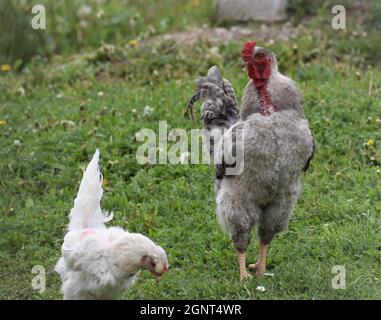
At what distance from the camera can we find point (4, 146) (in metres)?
9.32

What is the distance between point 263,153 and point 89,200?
1.32 m

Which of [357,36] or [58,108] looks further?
[357,36]

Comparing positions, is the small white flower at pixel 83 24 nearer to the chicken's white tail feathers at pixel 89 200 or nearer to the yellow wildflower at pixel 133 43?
the yellow wildflower at pixel 133 43

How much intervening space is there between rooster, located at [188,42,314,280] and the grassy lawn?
47cm

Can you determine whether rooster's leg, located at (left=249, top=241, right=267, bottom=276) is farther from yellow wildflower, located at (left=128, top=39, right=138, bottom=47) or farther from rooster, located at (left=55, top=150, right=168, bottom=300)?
yellow wildflower, located at (left=128, top=39, right=138, bottom=47)

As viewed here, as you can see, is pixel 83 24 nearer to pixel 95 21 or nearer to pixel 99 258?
pixel 95 21

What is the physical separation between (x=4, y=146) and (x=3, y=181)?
70 centimetres

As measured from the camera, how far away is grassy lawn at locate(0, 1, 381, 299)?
6.94 metres

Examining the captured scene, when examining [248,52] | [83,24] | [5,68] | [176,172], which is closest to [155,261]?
[248,52]

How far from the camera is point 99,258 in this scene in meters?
5.99

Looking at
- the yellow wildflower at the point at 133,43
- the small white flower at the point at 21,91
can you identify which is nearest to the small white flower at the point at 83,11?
the yellow wildflower at the point at 133,43

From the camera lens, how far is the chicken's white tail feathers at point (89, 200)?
632 cm
